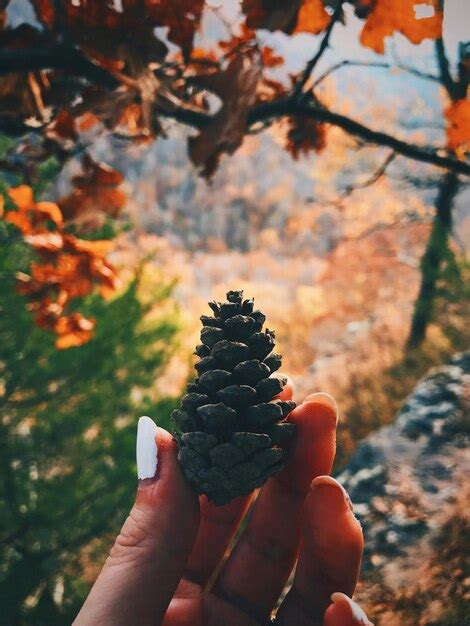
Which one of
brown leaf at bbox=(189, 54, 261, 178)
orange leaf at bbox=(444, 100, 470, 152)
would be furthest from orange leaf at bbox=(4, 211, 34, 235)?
orange leaf at bbox=(444, 100, 470, 152)

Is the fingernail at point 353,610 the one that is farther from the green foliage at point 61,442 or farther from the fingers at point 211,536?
the green foliage at point 61,442

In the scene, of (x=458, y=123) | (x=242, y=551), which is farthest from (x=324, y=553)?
(x=458, y=123)

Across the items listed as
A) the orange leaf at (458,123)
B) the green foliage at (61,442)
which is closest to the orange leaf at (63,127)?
the orange leaf at (458,123)

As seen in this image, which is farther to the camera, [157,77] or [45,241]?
[45,241]

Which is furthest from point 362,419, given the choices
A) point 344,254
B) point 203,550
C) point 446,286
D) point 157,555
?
point 344,254

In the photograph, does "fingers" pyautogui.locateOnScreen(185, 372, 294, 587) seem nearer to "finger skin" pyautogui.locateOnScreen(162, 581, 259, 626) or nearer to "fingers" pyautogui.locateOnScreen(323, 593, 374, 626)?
"finger skin" pyautogui.locateOnScreen(162, 581, 259, 626)

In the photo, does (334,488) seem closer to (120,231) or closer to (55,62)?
(55,62)

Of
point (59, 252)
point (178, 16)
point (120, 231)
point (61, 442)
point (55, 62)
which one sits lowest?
point (61, 442)
